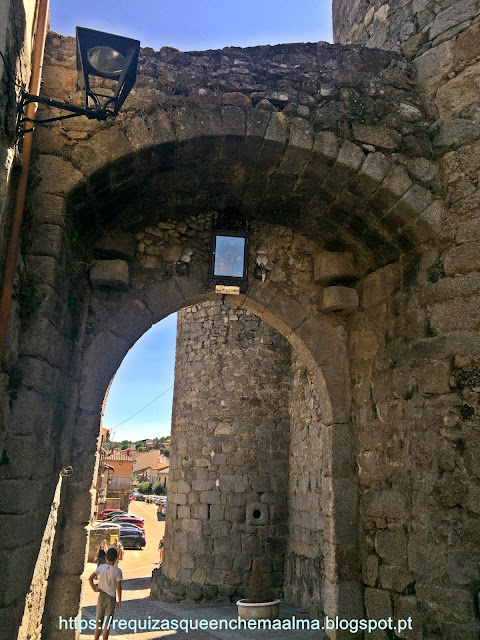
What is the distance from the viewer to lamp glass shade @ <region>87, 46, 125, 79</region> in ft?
9.52

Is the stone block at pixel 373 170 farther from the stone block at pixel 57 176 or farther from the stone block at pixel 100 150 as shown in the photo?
the stone block at pixel 57 176

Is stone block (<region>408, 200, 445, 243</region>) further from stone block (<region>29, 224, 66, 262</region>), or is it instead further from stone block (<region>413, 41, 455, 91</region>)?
stone block (<region>29, 224, 66, 262</region>)

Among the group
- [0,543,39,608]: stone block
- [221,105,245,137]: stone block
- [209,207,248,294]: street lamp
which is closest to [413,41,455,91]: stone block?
[221,105,245,137]: stone block

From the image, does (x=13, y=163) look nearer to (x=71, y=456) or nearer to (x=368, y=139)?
(x=71, y=456)

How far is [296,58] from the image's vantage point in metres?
4.00

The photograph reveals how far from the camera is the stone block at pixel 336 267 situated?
4402 millimetres

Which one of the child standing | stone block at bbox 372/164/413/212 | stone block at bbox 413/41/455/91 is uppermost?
stone block at bbox 413/41/455/91

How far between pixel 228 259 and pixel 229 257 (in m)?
0.02

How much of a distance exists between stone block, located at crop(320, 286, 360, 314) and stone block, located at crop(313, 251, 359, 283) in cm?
9

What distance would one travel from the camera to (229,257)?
4.30 metres

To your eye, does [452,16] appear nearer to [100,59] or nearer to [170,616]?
[100,59]

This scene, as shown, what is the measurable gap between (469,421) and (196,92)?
9.19 ft

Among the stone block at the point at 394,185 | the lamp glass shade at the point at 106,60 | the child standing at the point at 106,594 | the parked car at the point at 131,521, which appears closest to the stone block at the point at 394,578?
the child standing at the point at 106,594

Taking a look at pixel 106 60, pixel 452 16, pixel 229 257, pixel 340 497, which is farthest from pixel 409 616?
pixel 452 16
